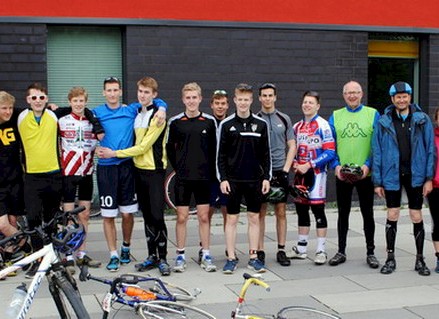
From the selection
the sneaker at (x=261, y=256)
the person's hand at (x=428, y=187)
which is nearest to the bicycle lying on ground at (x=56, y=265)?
the sneaker at (x=261, y=256)

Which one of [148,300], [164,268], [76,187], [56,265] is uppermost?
[76,187]

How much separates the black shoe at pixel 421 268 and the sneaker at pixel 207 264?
213 cm

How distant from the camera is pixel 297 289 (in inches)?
256

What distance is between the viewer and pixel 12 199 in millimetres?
7141

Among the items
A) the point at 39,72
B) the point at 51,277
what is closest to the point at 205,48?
the point at 39,72

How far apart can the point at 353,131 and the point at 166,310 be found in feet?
10.2

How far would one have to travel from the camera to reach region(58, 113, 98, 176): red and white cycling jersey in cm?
712

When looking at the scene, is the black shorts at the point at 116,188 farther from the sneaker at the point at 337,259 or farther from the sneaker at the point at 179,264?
the sneaker at the point at 337,259

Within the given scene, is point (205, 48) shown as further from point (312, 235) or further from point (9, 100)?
point (9, 100)

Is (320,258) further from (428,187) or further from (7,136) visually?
(7,136)

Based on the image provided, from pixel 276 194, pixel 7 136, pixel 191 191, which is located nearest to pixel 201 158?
pixel 191 191

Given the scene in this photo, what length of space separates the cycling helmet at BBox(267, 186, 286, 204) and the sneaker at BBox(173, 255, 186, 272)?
1.11 m

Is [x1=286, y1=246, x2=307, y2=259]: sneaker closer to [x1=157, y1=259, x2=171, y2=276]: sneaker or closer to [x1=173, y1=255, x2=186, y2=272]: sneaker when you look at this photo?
[x1=173, y1=255, x2=186, y2=272]: sneaker

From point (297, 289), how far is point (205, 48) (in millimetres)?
5429
